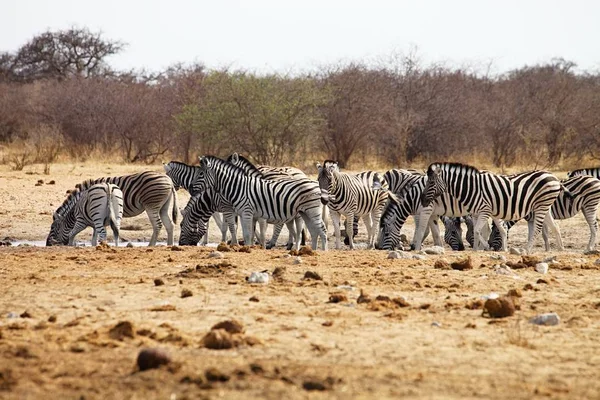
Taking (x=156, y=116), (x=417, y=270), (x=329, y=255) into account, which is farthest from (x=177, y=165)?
(x=156, y=116)

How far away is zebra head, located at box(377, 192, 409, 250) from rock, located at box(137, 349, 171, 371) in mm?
9842

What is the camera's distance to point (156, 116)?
32.2 metres

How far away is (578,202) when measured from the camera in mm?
15258

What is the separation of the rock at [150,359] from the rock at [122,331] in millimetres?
866

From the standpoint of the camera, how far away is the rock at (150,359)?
5.00 meters

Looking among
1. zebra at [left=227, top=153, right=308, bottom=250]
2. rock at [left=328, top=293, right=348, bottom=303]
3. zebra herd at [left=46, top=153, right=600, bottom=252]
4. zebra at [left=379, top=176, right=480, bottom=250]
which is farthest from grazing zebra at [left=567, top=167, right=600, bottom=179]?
rock at [left=328, top=293, right=348, bottom=303]

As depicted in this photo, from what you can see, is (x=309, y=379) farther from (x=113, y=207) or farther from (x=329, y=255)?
(x=113, y=207)

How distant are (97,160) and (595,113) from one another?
15701 mm

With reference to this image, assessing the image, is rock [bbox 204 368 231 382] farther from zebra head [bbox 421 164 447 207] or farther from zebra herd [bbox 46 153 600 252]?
zebra head [bbox 421 164 447 207]

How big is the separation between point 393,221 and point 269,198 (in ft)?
6.99

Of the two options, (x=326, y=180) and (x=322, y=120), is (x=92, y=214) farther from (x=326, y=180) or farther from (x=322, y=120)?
(x=322, y=120)

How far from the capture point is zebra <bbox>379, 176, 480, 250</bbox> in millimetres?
13905

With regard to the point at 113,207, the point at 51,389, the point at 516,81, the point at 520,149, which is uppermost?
the point at 516,81

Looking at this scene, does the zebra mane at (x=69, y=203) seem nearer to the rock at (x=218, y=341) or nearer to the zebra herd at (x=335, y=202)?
the zebra herd at (x=335, y=202)
